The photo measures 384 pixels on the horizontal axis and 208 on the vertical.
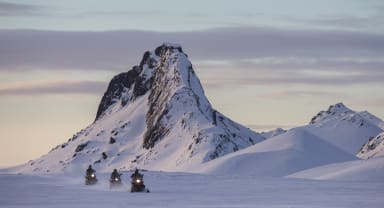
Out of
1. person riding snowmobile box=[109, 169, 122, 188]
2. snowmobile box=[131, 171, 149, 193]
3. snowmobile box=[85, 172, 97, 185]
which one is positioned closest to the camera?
snowmobile box=[131, 171, 149, 193]

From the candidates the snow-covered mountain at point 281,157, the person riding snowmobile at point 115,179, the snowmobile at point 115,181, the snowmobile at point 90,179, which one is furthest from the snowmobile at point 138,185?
the snow-covered mountain at point 281,157

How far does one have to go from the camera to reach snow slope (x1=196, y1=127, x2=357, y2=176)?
135m

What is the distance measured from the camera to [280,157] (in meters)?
141

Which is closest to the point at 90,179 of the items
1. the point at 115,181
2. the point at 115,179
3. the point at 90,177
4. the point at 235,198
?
the point at 90,177

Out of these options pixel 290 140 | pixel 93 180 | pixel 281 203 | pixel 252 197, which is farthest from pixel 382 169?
pixel 290 140

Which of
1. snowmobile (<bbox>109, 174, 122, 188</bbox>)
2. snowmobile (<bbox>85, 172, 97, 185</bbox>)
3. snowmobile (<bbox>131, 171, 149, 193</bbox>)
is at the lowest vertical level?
snowmobile (<bbox>85, 172, 97, 185</bbox>)

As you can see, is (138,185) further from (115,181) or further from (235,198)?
(235,198)

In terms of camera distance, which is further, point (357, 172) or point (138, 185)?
point (357, 172)

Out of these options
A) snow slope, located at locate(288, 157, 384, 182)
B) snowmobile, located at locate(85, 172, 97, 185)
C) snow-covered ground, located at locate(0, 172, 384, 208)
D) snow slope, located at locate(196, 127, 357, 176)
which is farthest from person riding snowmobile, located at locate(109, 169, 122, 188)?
snow slope, located at locate(196, 127, 357, 176)

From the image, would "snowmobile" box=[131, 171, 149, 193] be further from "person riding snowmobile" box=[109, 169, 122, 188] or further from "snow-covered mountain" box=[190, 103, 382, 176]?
"snow-covered mountain" box=[190, 103, 382, 176]

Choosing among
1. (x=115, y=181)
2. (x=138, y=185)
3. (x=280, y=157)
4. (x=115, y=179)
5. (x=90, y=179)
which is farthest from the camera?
(x=280, y=157)

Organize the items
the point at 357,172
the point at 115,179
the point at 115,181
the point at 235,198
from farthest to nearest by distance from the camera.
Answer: the point at 357,172 < the point at 115,181 < the point at 115,179 < the point at 235,198

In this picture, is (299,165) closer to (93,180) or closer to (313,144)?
(313,144)

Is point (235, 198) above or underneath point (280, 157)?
above
